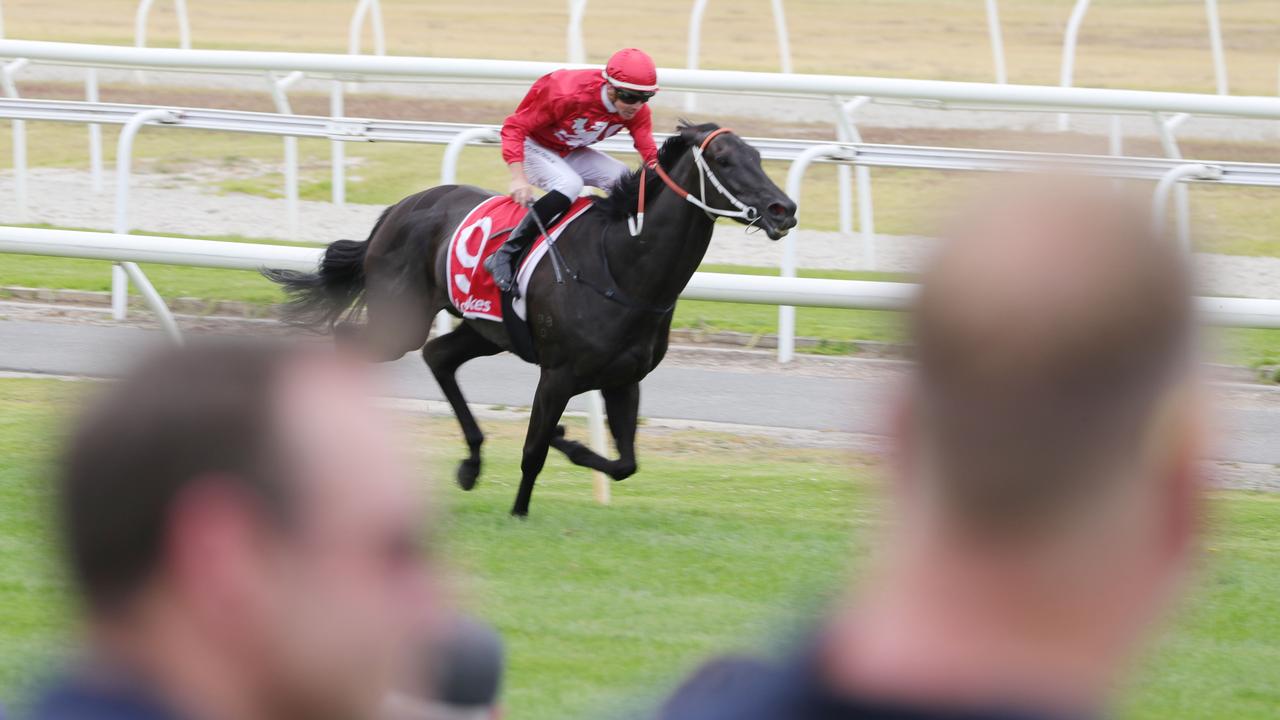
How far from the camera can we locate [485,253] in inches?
275

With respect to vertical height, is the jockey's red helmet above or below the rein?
above

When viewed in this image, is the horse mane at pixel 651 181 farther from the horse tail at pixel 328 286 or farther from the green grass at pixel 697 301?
the green grass at pixel 697 301

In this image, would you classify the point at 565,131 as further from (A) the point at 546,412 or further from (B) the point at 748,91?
(B) the point at 748,91

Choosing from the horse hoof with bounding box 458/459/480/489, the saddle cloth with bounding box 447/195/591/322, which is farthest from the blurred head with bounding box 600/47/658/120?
the horse hoof with bounding box 458/459/480/489

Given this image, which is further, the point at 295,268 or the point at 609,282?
the point at 295,268

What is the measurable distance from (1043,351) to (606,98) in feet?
19.5

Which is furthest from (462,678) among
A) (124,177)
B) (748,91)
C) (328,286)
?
(748,91)

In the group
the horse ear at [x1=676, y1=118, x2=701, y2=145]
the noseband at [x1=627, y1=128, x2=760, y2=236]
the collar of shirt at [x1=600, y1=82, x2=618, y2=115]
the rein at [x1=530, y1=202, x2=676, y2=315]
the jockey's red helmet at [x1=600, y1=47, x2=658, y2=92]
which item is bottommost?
the rein at [x1=530, y1=202, x2=676, y2=315]

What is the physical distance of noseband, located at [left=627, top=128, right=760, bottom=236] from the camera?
628cm

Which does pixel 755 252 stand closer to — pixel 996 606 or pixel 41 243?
pixel 41 243

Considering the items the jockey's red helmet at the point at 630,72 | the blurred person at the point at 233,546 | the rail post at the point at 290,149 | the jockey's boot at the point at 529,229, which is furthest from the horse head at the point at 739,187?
the rail post at the point at 290,149

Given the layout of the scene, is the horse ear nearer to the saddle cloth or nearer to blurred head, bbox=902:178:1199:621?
the saddle cloth

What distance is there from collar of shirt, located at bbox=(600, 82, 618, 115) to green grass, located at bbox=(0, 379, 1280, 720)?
5.22 ft

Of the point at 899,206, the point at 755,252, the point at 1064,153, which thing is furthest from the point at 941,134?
the point at 1064,153
